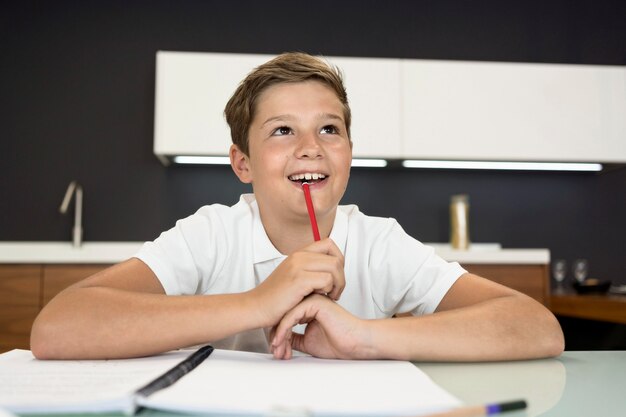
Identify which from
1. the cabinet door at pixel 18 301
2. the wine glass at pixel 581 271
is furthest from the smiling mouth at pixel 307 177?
the wine glass at pixel 581 271

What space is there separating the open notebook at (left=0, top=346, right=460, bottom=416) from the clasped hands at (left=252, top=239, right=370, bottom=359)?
3cm

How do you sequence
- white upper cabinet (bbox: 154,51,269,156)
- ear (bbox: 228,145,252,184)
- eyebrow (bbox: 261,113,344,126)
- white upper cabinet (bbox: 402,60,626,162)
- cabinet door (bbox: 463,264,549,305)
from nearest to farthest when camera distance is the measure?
eyebrow (bbox: 261,113,344,126) < ear (bbox: 228,145,252,184) < cabinet door (bbox: 463,264,549,305) < white upper cabinet (bbox: 154,51,269,156) < white upper cabinet (bbox: 402,60,626,162)

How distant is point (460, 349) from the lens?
2.85 feet

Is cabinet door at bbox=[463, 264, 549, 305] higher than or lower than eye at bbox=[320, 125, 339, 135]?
lower

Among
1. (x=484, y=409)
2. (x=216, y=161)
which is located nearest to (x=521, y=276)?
(x=216, y=161)

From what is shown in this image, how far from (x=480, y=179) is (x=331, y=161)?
2.23 metres

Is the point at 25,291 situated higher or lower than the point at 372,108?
lower

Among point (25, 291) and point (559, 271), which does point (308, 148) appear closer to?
point (25, 291)

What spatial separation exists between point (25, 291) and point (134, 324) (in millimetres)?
1865

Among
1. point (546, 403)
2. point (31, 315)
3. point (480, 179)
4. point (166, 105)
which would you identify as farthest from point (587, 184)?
point (546, 403)

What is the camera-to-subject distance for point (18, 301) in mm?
2480

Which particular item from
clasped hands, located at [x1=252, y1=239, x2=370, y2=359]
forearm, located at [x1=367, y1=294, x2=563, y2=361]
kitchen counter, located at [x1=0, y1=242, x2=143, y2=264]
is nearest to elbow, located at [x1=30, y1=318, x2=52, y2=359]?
clasped hands, located at [x1=252, y1=239, x2=370, y2=359]

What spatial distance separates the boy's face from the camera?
1275mm

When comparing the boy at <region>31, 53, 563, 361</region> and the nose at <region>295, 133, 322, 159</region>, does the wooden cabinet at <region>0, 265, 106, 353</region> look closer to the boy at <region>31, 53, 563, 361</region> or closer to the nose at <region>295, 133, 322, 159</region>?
the boy at <region>31, 53, 563, 361</region>
